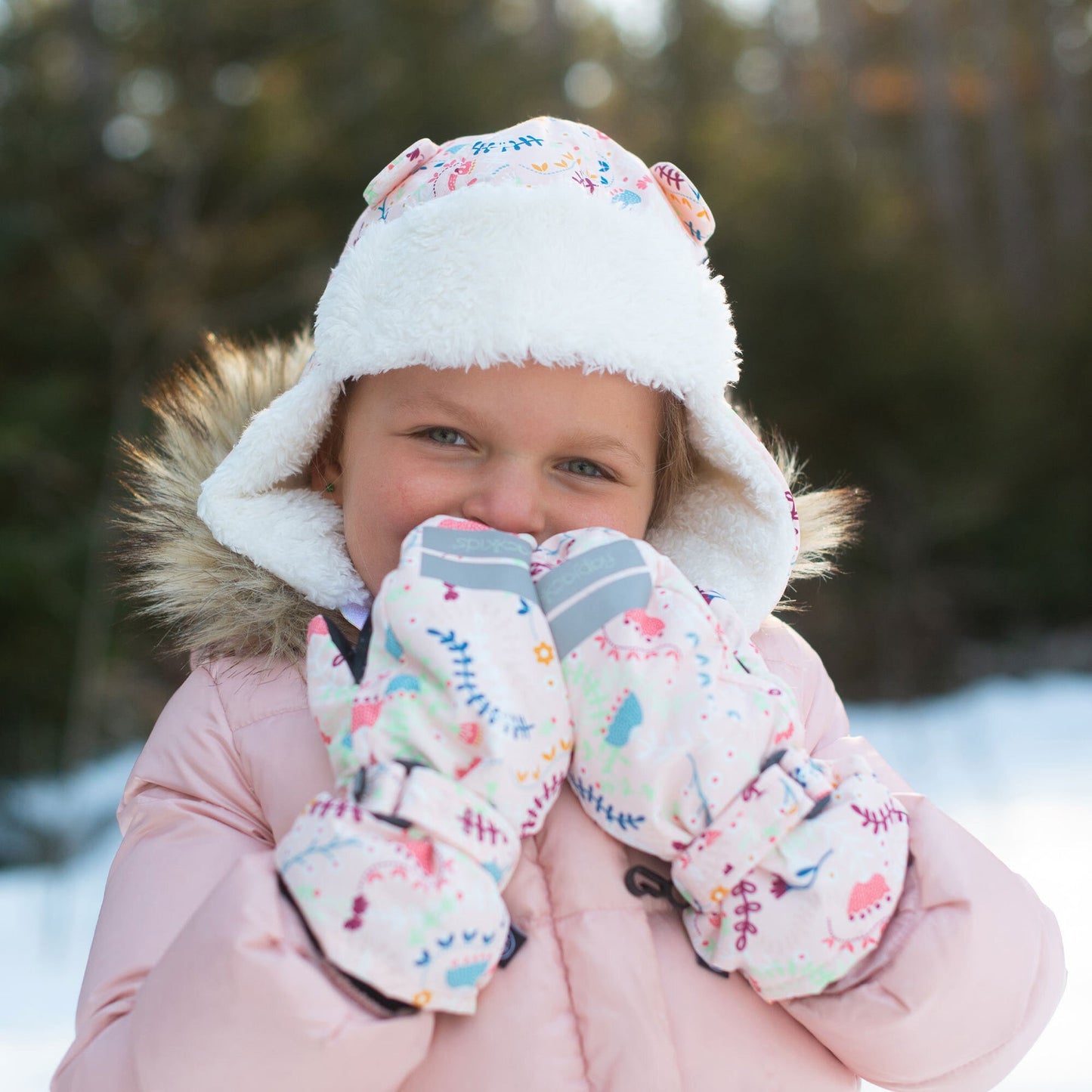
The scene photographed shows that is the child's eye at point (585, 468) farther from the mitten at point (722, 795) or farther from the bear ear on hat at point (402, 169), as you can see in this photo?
the bear ear on hat at point (402, 169)

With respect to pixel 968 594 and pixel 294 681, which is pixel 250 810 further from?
pixel 968 594

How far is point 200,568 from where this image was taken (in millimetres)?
1514

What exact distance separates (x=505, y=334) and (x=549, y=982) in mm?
728

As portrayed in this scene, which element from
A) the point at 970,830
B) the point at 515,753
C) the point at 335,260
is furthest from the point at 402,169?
the point at 335,260

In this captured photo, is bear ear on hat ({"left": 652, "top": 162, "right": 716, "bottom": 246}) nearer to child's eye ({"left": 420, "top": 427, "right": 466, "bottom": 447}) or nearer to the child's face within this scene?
the child's face

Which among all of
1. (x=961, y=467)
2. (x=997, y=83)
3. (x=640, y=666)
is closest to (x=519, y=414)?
(x=640, y=666)

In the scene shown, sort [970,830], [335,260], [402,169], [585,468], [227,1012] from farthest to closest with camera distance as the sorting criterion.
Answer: [335,260] → [970,830] → [402,169] → [585,468] → [227,1012]

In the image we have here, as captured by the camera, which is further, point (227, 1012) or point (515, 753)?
point (515, 753)

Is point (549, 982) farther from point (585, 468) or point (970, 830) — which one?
point (970, 830)

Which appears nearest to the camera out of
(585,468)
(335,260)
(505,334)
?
(505,334)

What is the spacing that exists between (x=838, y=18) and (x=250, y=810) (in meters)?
14.0

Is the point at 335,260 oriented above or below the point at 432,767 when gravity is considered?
below

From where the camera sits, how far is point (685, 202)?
159 centimetres

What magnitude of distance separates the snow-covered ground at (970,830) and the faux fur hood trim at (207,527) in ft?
4.48
